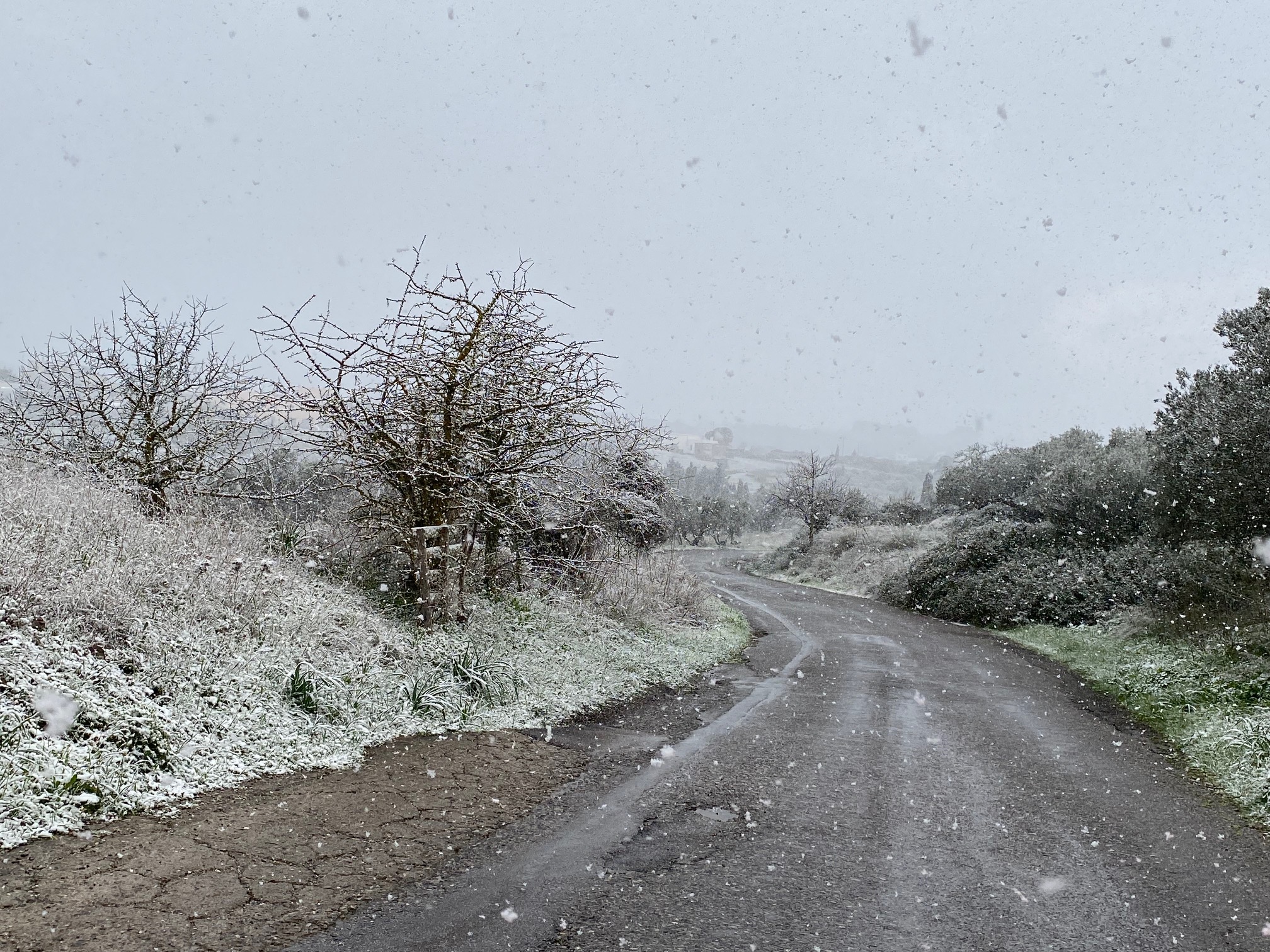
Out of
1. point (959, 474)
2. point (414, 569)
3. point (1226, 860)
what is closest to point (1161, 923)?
point (1226, 860)

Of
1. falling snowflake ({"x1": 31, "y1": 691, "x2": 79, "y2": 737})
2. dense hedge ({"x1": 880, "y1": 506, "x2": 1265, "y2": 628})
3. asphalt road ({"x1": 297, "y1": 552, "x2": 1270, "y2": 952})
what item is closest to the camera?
asphalt road ({"x1": 297, "y1": 552, "x2": 1270, "y2": 952})

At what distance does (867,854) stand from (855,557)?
29895 mm

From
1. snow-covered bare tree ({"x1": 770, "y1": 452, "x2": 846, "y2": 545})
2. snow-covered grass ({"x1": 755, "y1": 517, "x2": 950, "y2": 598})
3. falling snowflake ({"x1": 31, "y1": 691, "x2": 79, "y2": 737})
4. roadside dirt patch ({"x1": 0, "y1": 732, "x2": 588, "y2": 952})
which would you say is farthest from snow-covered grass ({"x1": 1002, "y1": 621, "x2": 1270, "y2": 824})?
snow-covered bare tree ({"x1": 770, "y1": 452, "x2": 846, "y2": 545})

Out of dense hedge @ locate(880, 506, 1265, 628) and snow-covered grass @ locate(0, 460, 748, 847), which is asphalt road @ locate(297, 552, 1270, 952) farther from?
dense hedge @ locate(880, 506, 1265, 628)

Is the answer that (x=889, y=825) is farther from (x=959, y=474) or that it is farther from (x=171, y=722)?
(x=959, y=474)

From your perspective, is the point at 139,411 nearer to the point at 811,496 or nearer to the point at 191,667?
the point at 191,667

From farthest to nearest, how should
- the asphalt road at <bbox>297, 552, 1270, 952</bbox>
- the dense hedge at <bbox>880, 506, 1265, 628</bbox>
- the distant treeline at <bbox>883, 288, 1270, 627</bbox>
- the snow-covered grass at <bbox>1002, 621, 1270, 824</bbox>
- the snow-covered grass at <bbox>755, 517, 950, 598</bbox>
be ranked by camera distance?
the snow-covered grass at <bbox>755, 517, 950, 598</bbox>, the dense hedge at <bbox>880, 506, 1265, 628</bbox>, the distant treeline at <bbox>883, 288, 1270, 627</bbox>, the snow-covered grass at <bbox>1002, 621, 1270, 824</bbox>, the asphalt road at <bbox>297, 552, 1270, 952</bbox>

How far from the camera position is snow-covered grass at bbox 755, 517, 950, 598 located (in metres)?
29.0

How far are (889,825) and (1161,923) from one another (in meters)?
1.63

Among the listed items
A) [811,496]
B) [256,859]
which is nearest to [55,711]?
[256,859]

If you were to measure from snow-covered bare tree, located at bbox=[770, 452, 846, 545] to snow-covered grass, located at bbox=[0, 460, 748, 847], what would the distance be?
32.1 m

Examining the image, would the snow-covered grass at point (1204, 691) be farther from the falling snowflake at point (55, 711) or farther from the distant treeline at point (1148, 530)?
the falling snowflake at point (55, 711)

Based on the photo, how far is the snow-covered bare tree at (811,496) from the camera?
135 feet

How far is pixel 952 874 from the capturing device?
14.7ft
